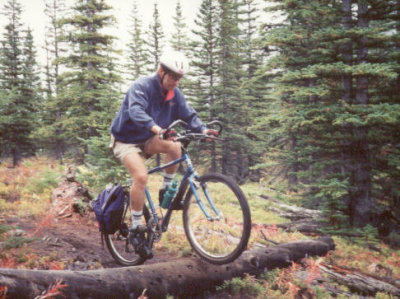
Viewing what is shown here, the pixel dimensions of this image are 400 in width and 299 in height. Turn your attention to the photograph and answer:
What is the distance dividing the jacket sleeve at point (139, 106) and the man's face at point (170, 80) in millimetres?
310

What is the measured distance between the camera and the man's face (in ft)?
13.1

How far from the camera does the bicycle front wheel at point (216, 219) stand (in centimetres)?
350

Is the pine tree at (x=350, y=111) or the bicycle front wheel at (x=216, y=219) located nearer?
the bicycle front wheel at (x=216, y=219)

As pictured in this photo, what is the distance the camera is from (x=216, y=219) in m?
3.89

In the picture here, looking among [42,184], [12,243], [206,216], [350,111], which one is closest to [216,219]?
[206,216]

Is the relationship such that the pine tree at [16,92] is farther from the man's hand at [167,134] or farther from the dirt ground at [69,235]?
the man's hand at [167,134]

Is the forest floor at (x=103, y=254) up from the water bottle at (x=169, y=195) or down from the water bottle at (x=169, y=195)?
down

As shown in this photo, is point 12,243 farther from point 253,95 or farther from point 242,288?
point 253,95

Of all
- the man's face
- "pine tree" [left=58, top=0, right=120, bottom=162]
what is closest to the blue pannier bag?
the man's face

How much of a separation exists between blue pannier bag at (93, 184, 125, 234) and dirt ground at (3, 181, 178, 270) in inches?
26.8

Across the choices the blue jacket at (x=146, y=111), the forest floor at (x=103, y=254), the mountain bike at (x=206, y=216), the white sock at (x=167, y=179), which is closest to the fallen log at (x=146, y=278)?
the forest floor at (x=103, y=254)

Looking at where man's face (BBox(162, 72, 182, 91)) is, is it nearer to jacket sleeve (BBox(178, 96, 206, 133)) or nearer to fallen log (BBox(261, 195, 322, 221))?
jacket sleeve (BBox(178, 96, 206, 133))

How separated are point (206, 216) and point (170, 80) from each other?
193cm

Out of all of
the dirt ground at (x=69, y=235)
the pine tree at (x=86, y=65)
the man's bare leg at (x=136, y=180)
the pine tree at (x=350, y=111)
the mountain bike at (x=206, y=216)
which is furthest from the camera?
the pine tree at (x=86, y=65)
